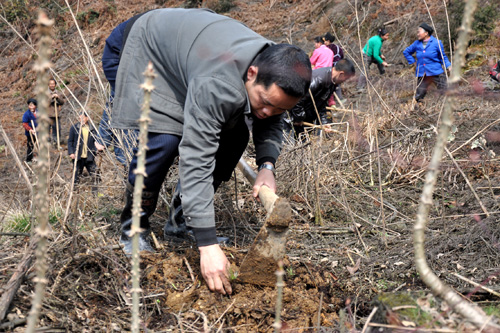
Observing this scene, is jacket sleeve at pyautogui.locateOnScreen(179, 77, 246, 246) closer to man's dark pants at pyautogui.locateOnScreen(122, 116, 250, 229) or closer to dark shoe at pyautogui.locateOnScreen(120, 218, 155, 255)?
man's dark pants at pyautogui.locateOnScreen(122, 116, 250, 229)

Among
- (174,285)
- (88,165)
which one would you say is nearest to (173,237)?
(174,285)

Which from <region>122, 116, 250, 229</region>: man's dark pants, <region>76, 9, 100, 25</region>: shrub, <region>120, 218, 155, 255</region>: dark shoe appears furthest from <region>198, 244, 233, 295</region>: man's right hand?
<region>76, 9, 100, 25</region>: shrub

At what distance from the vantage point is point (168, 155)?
2.39 m

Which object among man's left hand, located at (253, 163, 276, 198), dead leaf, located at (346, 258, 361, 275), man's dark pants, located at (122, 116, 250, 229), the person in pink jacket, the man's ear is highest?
the person in pink jacket

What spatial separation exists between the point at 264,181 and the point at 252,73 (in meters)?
0.69

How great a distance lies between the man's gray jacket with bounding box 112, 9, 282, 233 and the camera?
207cm

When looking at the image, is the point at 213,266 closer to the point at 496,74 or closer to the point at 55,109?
the point at 55,109

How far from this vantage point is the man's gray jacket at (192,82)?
6.79ft

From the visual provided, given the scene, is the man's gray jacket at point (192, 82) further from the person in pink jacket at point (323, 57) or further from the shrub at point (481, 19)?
the shrub at point (481, 19)

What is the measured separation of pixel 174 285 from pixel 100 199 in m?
1.76

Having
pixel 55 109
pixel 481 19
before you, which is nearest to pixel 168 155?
pixel 55 109

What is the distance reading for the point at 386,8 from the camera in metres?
12.6

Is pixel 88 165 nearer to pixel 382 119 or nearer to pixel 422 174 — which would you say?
pixel 382 119

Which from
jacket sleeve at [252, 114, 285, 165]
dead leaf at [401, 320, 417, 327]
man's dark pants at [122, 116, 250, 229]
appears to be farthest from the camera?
jacket sleeve at [252, 114, 285, 165]
